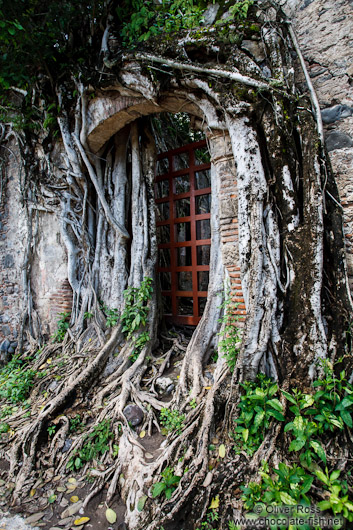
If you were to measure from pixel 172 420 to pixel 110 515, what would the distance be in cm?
75

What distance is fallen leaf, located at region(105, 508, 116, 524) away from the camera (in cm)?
197

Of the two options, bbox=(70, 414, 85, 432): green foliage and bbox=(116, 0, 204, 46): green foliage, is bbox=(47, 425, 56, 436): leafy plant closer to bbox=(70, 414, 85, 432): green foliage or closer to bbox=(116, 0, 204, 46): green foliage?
bbox=(70, 414, 85, 432): green foliage

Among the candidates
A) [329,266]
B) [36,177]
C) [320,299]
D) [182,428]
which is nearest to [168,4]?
[36,177]

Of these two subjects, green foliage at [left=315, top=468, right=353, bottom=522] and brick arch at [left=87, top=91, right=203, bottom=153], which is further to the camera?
brick arch at [left=87, top=91, right=203, bottom=153]

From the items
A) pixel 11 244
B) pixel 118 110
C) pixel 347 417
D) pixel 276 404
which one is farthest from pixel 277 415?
pixel 11 244

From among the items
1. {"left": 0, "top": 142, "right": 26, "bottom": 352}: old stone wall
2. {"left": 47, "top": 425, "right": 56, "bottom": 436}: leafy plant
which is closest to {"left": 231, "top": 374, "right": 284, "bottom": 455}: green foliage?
{"left": 47, "top": 425, "right": 56, "bottom": 436}: leafy plant

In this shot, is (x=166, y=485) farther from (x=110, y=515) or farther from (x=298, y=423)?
(x=298, y=423)

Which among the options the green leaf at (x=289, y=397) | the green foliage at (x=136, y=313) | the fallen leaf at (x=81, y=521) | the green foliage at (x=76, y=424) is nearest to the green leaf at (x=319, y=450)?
the green leaf at (x=289, y=397)

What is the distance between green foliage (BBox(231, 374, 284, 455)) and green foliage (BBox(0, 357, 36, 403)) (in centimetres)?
246

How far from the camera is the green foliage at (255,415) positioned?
1938mm

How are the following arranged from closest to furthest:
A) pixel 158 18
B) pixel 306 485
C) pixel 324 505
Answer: pixel 324 505 → pixel 306 485 → pixel 158 18

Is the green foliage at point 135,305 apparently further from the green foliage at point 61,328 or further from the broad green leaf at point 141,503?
the broad green leaf at point 141,503

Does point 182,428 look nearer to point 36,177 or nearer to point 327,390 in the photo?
point 327,390

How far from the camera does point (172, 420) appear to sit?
244 centimetres
